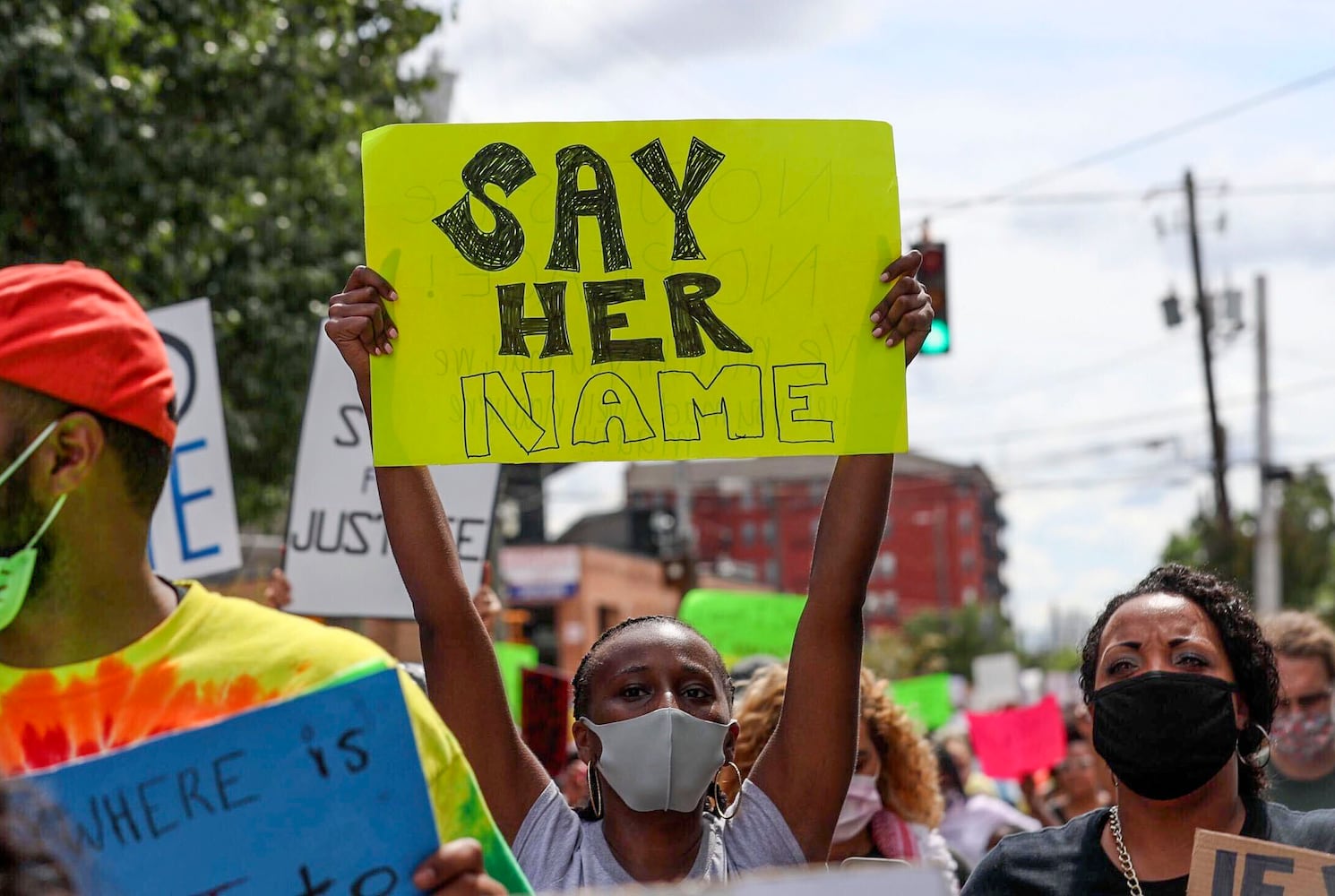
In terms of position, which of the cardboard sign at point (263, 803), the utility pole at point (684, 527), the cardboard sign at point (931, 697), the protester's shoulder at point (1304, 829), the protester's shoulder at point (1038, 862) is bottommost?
the cardboard sign at point (931, 697)

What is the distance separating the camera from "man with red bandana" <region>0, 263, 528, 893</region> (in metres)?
1.99

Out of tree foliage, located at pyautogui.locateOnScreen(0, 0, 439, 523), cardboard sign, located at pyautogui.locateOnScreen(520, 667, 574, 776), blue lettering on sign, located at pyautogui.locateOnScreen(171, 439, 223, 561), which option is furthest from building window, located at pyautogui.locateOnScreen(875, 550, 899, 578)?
blue lettering on sign, located at pyautogui.locateOnScreen(171, 439, 223, 561)

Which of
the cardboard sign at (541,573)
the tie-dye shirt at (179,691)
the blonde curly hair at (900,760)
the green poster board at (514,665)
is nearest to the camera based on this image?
the tie-dye shirt at (179,691)

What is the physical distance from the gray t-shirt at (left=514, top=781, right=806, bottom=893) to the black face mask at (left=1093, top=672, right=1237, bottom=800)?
0.57m

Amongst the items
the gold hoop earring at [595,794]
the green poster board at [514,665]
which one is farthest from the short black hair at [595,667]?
the green poster board at [514,665]

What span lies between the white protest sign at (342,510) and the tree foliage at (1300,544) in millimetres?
30987

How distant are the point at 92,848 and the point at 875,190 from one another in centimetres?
182

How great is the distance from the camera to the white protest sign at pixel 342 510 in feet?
18.8

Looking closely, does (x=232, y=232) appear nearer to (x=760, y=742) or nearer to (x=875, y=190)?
(x=760, y=742)

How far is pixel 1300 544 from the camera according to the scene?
51719mm

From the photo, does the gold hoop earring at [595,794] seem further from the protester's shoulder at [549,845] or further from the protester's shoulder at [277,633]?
the protester's shoulder at [277,633]

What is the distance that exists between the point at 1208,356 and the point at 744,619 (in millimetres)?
22012

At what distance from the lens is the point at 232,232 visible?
36.3 ft

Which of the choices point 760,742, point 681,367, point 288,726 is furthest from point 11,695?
point 760,742
